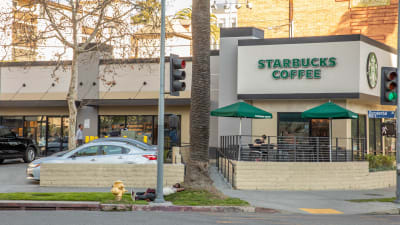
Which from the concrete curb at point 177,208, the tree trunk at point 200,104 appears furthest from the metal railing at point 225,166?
the concrete curb at point 177,208

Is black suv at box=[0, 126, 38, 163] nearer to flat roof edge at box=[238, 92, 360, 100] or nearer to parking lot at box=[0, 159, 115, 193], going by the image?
parking lot at box=[0, 159, 115, 193]

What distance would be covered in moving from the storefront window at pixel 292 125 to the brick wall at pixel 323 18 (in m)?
13.2

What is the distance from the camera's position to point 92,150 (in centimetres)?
1964

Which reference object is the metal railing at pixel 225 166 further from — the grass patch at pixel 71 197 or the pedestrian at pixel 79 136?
the pedestrian at pixel 79 136

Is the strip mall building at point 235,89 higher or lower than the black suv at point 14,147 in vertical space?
higher

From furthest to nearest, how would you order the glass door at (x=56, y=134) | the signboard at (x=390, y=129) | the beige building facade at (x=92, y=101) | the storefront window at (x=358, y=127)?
1. the glass door at (x=56, y=134)
2. the beige building facade at (x=92, y=101)
3. the storefront window at (x=358, y=127)
4. the signboard at (x=390, y=129)

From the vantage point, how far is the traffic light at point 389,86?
54.5 ft

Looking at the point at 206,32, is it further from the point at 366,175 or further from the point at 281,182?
the point at 366,175

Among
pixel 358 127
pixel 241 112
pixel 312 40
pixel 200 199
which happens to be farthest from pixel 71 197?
pixel 358 127

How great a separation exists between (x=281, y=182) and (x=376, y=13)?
867 inches

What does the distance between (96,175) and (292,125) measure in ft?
34.7

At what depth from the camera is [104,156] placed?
64.1 ft

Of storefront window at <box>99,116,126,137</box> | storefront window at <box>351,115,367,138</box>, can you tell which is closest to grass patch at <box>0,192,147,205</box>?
storefront window at <box>351,115,367,138</box>

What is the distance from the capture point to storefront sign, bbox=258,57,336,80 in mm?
24625
